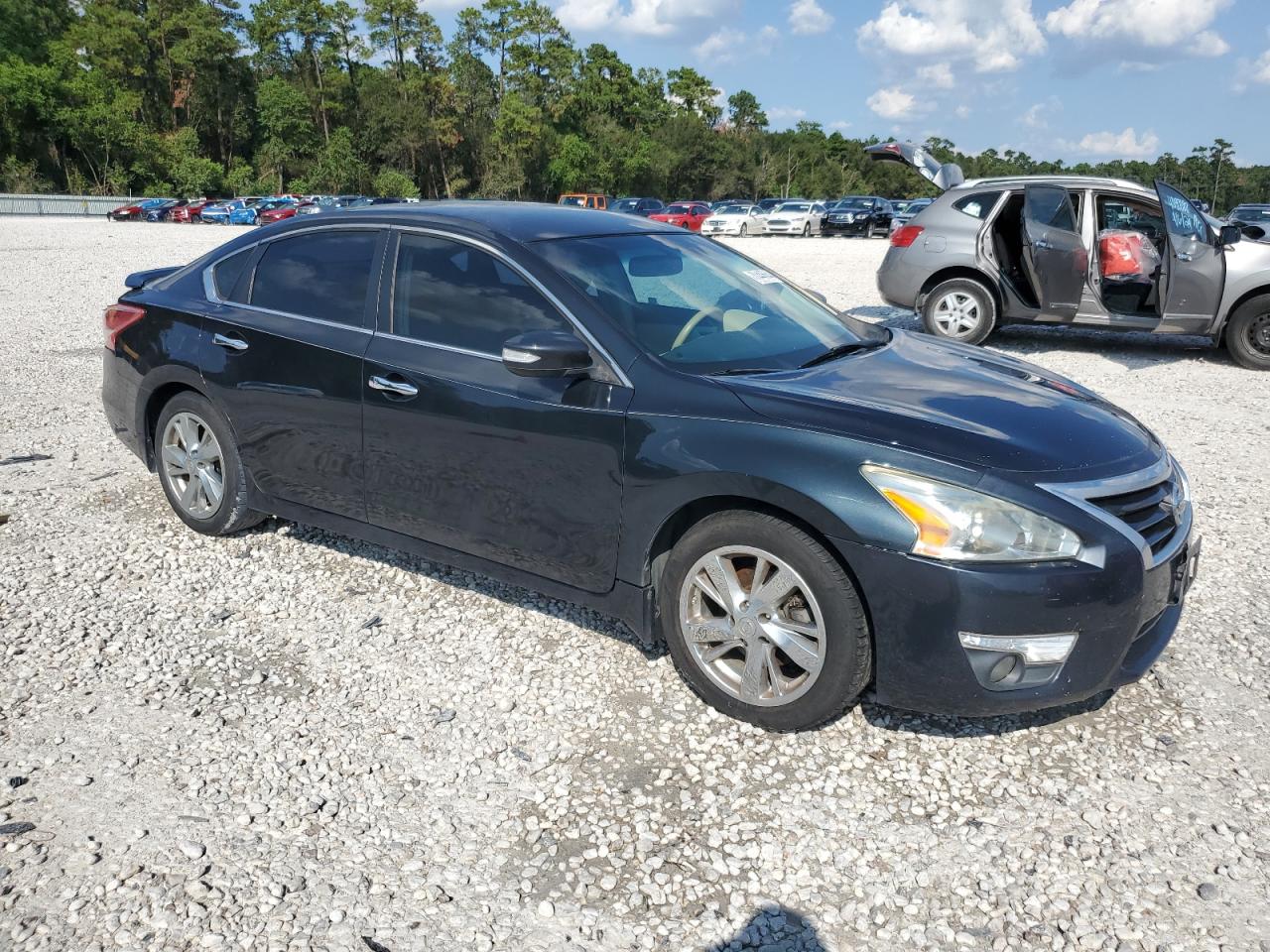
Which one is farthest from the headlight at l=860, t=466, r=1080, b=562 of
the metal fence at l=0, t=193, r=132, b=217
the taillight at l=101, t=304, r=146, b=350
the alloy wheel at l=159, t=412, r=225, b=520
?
the metal fence at l=0, t=193, r=132, b=217

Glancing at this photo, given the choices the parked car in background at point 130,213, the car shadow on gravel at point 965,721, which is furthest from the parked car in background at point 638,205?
the car shadow on gravel at point 965,721

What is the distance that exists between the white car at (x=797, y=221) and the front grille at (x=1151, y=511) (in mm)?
38182

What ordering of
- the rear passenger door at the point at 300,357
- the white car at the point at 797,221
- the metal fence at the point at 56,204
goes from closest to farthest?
the rear passenger door at the point at 300,357
the white car at the point at 797,221
the metal fence at the point at 56,204

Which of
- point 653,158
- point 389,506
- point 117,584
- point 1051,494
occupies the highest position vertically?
point 653,158

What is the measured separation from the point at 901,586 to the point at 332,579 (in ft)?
9.03

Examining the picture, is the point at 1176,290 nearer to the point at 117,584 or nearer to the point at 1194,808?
the point at 1194,808

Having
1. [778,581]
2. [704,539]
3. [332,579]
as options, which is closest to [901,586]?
[778,581]

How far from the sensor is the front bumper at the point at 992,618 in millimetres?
2799

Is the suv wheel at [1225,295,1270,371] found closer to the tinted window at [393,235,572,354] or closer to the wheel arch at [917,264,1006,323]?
the wheel arch at [917,264,1006,323]

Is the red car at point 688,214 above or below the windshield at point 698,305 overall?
above

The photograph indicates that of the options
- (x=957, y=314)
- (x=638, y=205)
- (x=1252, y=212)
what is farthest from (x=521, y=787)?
(x=638, y=205)

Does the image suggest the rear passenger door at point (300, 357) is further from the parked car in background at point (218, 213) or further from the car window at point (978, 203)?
the parked car in background at point (218, 213)

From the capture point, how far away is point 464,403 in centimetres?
368


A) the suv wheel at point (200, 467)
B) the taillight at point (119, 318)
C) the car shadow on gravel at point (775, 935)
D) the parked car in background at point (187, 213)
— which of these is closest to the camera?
the car shadow on gravel at point (775, 935)
